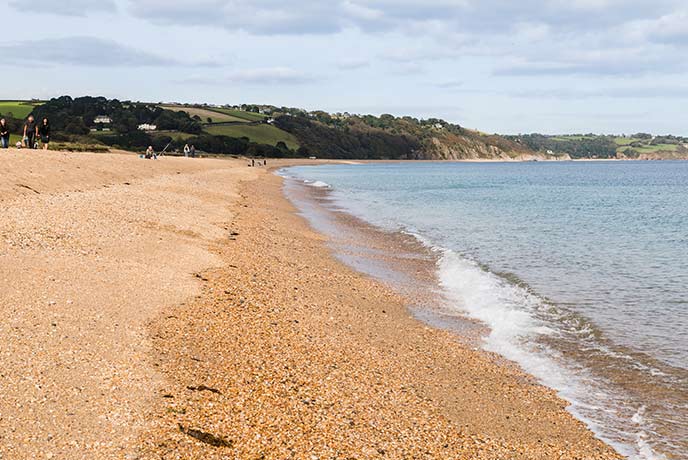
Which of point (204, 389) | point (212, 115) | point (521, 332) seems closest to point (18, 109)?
point (212, 115)

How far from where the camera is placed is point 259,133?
574 feet

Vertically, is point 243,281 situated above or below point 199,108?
below

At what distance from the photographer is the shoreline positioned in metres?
6.19

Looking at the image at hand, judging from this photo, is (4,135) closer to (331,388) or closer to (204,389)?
(204,389)

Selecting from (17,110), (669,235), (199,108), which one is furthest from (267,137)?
(669,235)

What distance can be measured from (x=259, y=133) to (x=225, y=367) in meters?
171

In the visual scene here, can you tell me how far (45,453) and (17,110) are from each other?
143 meters

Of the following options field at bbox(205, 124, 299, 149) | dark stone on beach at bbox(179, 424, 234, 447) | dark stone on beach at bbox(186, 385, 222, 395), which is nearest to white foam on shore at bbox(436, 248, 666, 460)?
dark stone on beach at bbox(179, 424, 234, 447)

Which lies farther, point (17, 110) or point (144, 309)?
point (17, 110)

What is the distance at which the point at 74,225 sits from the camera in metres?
15.2

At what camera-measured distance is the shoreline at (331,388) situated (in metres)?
6.19

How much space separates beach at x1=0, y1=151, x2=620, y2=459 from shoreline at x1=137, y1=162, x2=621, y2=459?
3cm

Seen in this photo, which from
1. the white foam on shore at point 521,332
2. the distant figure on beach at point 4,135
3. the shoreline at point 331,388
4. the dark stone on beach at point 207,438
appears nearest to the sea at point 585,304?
the white foam on shore at point 521,332

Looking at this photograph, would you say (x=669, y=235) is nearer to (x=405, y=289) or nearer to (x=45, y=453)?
(x=405, y=289)
